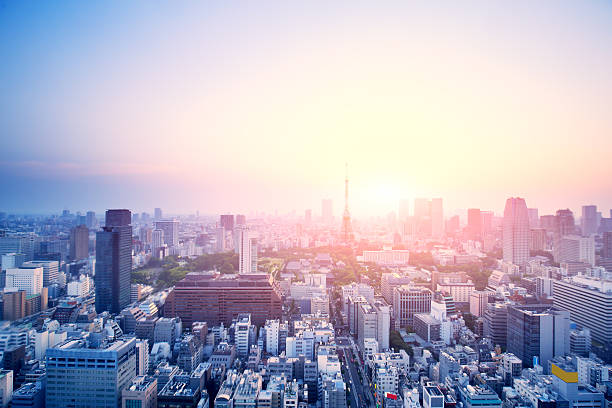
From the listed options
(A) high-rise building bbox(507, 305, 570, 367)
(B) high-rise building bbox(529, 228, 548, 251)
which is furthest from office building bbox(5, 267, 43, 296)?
(B) high-rise building bbox(529, 228, 548, 251)

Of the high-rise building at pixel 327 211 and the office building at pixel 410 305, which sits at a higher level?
the high-rise building at pixel 327 211

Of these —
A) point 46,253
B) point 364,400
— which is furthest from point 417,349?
point 46,253

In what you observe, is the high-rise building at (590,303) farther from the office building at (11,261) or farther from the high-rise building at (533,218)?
the office building at (11,261)

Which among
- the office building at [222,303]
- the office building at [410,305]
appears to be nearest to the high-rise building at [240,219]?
the office building at [222,303]

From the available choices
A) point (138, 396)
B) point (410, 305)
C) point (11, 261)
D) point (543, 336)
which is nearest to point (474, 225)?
point (410, 305)

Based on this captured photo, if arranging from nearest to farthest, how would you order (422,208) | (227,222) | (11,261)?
1. (11,261)
2. (227,222)
3. (422,208)

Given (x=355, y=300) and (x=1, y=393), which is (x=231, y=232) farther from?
(x=1, y=393)

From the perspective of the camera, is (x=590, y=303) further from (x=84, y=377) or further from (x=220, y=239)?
(x=220, y=239)
